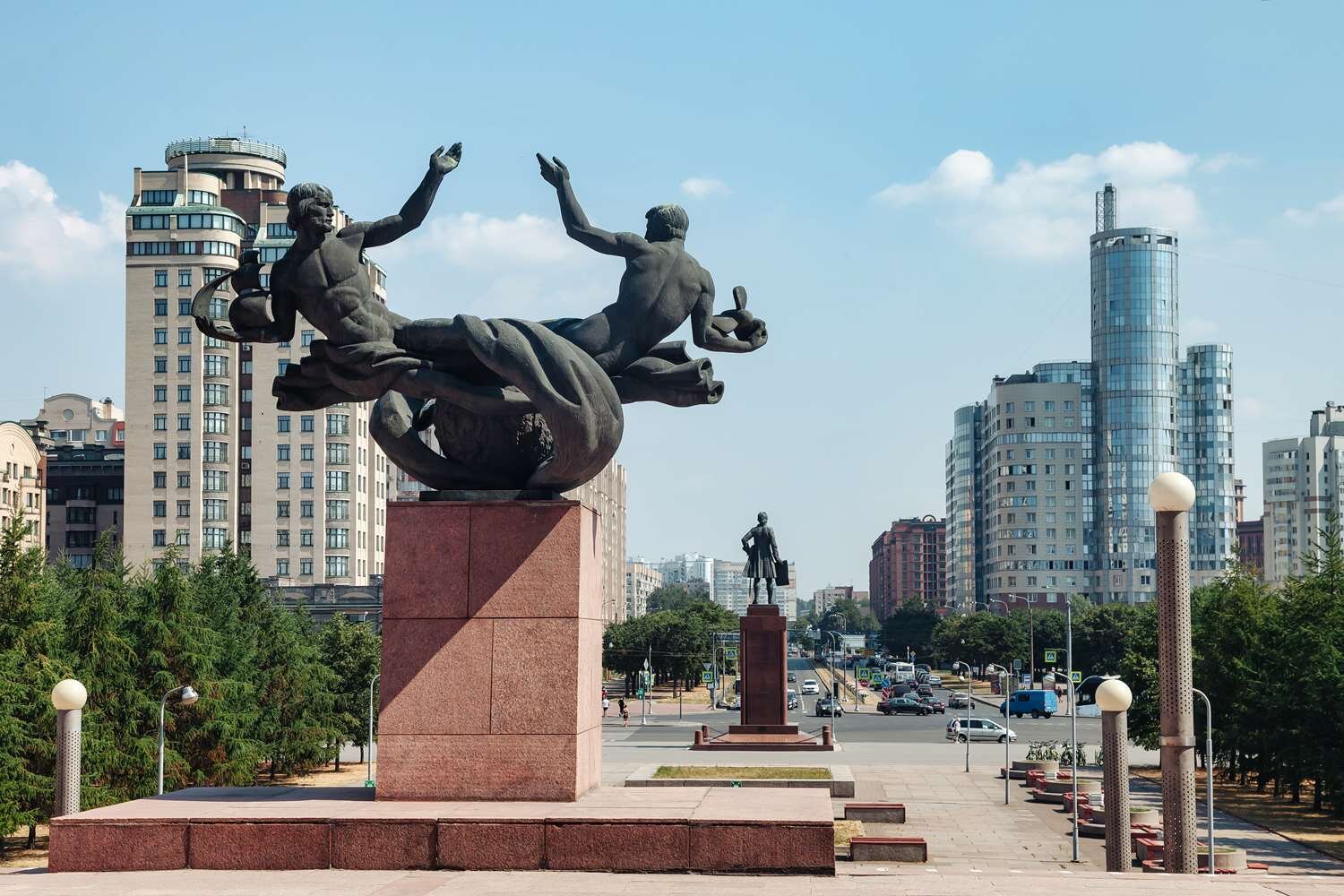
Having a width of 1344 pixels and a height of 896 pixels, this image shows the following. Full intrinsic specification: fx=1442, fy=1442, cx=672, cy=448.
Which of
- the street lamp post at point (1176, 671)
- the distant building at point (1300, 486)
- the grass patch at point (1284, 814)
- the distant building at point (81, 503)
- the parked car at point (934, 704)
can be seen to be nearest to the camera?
the street lamp post at point (1176, 671)

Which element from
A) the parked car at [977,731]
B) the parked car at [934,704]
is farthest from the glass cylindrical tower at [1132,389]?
the parked car at [977,731]

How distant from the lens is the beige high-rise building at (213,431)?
8706 centimetres

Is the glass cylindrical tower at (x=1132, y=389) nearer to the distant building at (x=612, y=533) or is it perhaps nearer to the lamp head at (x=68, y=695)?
the distant building at (x=612, y=533)

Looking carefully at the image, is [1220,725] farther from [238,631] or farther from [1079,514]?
[1079,514]

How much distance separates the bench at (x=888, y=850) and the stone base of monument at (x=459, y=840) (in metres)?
10.6

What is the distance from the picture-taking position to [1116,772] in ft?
52.1

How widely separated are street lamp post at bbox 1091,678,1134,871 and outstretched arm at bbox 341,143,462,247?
8.99m

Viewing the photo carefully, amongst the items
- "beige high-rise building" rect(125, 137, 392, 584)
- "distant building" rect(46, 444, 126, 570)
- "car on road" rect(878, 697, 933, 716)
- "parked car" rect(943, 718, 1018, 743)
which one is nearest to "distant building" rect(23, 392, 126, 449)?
"distant building" rect(46, 444, 126, 570)

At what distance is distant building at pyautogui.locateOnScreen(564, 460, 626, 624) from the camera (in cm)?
13775

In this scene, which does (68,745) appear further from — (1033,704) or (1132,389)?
(1132,389)

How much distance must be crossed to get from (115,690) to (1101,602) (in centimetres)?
12402

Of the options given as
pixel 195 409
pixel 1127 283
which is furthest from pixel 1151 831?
pixel 1127 283

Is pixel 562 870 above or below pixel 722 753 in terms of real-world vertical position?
above

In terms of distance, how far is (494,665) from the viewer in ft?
49.1
